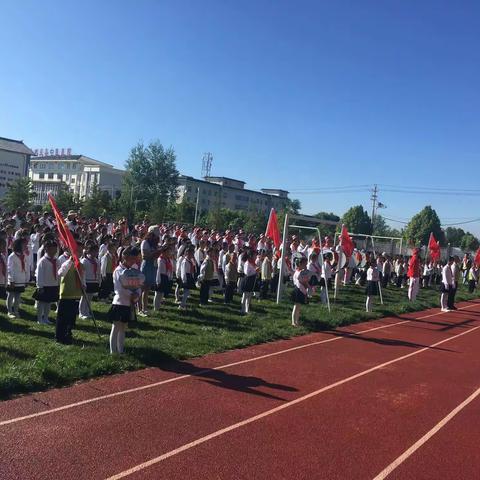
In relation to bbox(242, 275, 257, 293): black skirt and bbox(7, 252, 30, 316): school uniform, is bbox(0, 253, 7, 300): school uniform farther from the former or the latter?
bbox(242, 275, 257, 293): black skirt

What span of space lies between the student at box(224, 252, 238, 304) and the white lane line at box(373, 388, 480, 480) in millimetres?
8272

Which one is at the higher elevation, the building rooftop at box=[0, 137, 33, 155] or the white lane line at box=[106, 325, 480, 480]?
the building rooftop at box=[0, 137, 33, 155]

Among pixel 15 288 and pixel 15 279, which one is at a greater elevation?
pixel 15 279

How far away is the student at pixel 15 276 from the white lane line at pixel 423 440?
8177 mm

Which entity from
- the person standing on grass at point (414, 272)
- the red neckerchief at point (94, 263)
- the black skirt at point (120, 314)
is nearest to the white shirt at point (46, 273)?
the red neckerchief at point (94, 263)

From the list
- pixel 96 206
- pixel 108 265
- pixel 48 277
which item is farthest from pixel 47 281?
pixel 96 206

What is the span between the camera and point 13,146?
83312 mm

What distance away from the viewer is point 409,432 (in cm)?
701

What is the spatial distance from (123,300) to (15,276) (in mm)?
3425

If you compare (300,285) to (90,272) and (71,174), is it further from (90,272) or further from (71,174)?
(71,174)

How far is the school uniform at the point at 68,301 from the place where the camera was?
933 centimetres

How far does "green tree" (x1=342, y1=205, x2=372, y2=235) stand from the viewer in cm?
7875

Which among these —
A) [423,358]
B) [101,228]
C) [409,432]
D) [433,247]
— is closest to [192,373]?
[409,432]

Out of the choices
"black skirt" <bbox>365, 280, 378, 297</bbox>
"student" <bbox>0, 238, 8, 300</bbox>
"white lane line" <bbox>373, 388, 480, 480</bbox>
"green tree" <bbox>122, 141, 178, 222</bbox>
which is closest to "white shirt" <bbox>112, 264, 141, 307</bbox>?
"student" <bbox>0, 238, 8, 300</bbox>
